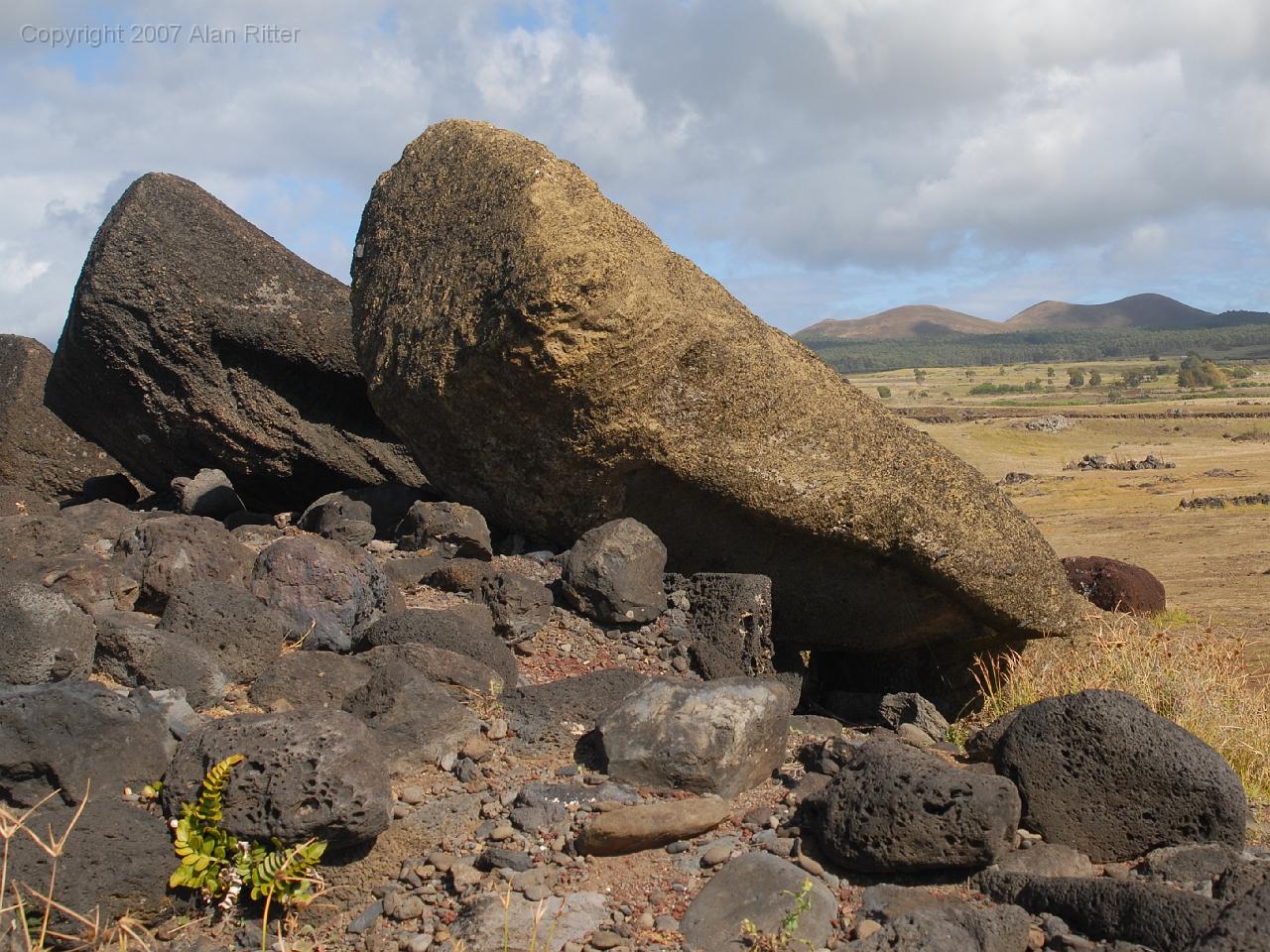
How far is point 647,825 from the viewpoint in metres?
4.09

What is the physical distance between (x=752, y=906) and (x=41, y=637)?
278 centimetres

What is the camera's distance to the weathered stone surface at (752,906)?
3658 millimetres

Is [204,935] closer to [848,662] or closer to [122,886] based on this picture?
[122,886]

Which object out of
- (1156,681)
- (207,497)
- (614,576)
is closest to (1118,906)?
(1156,681)

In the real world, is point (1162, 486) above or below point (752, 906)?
below

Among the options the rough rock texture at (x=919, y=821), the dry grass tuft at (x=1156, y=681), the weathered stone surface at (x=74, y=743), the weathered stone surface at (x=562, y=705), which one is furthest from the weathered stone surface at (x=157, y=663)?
the dry grass tuft at (x=1156, y=681)

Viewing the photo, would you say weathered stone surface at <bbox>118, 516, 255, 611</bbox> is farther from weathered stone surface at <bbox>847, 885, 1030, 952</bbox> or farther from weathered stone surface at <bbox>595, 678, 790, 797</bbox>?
weathered stone surface at <bbox>847, 885, 1030, 952</bbox>

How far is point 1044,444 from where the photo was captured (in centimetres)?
3434

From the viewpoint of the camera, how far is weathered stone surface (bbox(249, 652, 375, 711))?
4.82 m

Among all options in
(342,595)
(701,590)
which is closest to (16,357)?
(342,595)

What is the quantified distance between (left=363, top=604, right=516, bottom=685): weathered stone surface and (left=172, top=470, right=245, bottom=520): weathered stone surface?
2.98m

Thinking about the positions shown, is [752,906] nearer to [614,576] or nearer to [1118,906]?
[1118,906]

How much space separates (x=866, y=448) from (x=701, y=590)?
3.86 ft

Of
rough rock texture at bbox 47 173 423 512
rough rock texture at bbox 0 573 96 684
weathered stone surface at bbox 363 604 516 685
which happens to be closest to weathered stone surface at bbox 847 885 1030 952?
weathered stone surface at bbox 363 604 516 685
